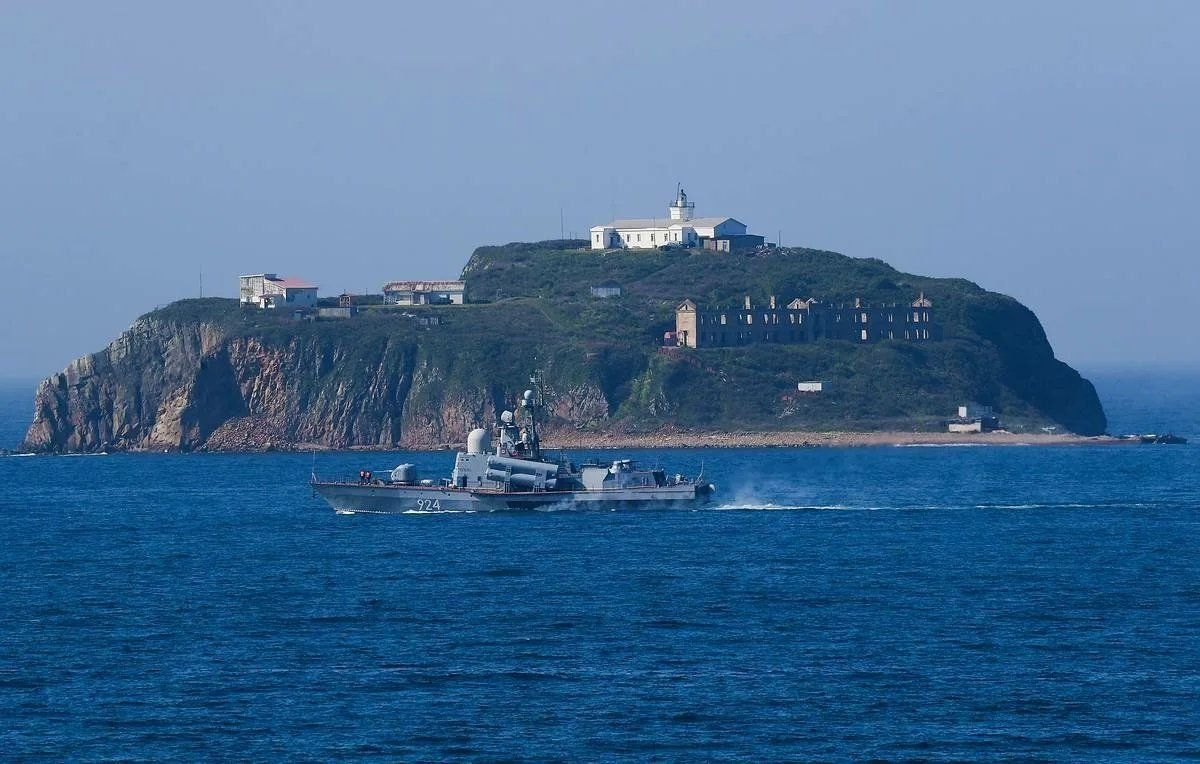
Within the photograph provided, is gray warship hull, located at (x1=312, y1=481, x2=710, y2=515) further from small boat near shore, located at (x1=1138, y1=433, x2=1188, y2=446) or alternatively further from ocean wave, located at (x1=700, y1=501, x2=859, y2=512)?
small boat near shore, located at (x1=1138, y1=433, x2=1188, y2=446)

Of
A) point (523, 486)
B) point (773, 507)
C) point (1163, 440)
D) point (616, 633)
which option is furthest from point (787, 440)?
point (616, 633)

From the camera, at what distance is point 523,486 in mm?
103812

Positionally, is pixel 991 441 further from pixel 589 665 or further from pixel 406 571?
pixel 589 665

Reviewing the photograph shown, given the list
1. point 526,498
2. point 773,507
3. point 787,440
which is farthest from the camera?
point 787,440

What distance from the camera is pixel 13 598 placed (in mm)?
74562

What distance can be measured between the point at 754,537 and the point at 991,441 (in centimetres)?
9757

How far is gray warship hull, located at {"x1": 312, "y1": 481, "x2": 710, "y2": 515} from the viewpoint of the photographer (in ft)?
341

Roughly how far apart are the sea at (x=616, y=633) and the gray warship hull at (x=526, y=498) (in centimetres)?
67

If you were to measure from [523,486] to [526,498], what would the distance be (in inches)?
24.8

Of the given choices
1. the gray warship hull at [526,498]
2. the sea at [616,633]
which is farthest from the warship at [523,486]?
the sea at [616,633]

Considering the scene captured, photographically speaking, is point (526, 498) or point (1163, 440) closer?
point (526, 498)

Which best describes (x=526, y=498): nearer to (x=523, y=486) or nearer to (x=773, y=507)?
(x=523, y=486)

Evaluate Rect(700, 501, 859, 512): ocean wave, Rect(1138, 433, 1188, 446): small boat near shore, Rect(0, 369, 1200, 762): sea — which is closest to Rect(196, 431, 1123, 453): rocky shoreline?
Rect(1138, 433, 1188, 446): small boat near shore

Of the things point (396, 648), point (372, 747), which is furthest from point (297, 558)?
point (372, 747)
